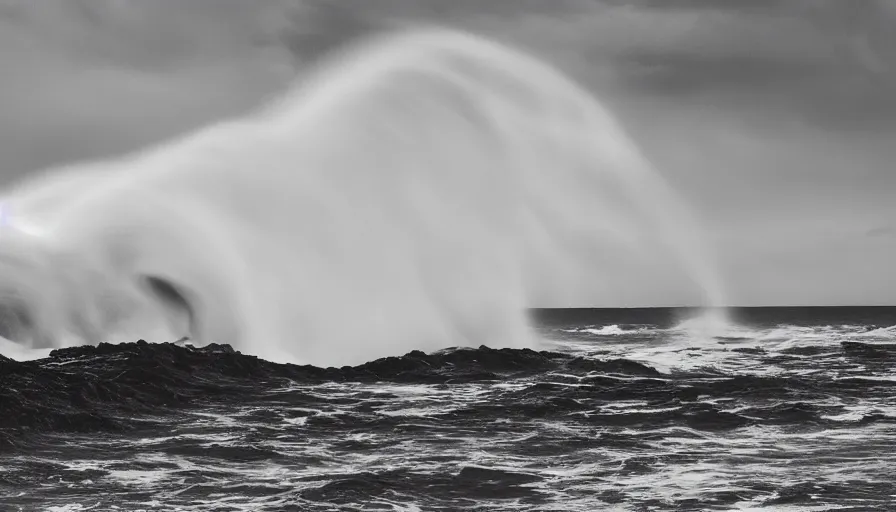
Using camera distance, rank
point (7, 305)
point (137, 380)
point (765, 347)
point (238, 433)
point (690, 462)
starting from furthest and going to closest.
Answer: point (765, 347) < point (7, 305) < point (137, 380) < point (238, 433) < point (690, 462)

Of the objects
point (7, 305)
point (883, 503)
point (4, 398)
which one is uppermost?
point (7, 305)

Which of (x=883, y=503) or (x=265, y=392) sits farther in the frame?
(x=265, y=392)

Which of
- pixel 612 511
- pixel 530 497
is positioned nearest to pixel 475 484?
pixel 530 497

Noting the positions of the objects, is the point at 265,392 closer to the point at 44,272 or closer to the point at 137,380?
the point at 137,380

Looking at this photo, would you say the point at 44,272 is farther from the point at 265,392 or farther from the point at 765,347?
A: the point at 765,347

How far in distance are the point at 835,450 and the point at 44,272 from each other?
30.4 metres

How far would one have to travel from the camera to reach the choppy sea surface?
1498 centimetres

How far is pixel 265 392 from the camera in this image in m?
27.5

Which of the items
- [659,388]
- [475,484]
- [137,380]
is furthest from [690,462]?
[137,380]

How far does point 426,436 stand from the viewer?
20672 millimetres

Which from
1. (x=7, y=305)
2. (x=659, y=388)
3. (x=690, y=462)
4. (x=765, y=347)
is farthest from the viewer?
(x=765, y=347)

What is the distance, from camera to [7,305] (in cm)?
3528

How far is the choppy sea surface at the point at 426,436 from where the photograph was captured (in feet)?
49.2

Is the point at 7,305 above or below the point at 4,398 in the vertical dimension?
above
